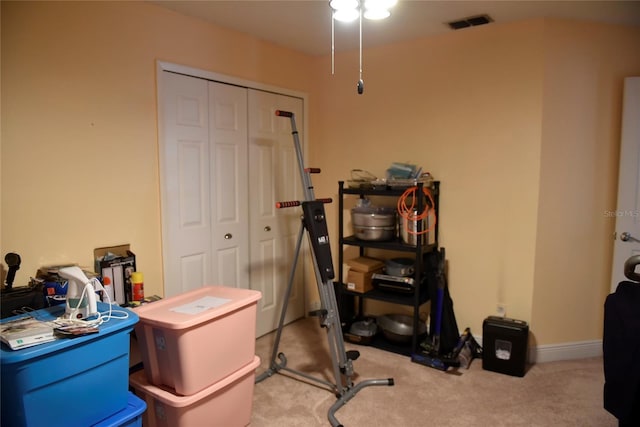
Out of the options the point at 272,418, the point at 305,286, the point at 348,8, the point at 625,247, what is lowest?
the point at 272,418

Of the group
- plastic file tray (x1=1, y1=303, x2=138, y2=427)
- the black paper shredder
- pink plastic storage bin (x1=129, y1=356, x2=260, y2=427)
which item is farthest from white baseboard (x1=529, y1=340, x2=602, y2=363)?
plastic file tray (x1=1, y1=303, x2=138, y2=427)

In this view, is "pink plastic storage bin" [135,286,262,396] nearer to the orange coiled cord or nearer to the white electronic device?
the white electronic device

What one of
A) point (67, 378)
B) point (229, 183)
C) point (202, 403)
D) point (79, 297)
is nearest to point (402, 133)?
point (229, 183)

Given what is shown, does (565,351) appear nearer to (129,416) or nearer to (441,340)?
(441,340)

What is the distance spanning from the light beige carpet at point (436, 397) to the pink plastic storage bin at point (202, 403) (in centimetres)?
23

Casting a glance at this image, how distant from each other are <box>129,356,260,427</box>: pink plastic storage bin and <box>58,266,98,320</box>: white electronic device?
55cm

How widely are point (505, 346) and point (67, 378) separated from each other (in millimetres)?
2531

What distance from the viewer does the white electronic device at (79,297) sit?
1569 mm

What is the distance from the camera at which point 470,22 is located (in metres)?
2.84

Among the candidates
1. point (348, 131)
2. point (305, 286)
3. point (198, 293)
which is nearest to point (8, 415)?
point (198, 293)

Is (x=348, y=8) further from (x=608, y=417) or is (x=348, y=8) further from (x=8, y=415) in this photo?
(x=608, y=417)

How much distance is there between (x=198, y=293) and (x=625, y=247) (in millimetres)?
2864

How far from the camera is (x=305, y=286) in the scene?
3.88m

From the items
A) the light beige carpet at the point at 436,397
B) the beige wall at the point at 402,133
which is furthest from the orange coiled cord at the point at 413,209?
the light beige carpet at the point at 436,397
